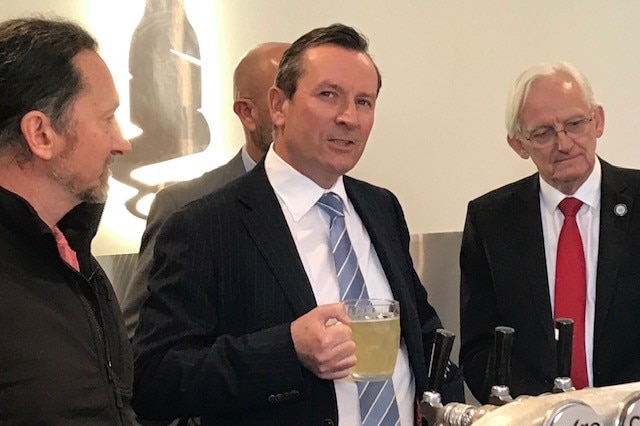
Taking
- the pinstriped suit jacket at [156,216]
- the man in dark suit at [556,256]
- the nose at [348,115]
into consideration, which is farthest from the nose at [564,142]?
the pinstriped suit jacket at [156,216]

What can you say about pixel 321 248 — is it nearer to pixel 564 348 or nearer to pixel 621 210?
pixel 564 348

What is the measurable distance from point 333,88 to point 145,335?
0.65 metres

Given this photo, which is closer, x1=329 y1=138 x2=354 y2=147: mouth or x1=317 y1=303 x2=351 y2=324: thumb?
x1=317 y1=303 x2=351 y2=324: thumb

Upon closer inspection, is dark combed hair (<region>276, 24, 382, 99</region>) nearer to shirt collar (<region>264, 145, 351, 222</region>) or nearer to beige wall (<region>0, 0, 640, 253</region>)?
shirt collar (<region>264, 145, 351, 222</region>)

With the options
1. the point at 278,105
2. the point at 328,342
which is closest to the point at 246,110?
the point at 278,105

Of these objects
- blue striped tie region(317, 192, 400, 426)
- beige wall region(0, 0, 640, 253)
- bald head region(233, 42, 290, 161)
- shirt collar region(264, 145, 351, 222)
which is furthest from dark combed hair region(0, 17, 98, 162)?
beige wall region(0, 0, 640, 253)

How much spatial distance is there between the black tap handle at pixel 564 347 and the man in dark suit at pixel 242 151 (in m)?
1.28

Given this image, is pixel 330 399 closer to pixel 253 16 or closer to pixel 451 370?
pixel 451 370

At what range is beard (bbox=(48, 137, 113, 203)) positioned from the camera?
1.34m

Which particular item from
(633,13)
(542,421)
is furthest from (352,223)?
(633,13)

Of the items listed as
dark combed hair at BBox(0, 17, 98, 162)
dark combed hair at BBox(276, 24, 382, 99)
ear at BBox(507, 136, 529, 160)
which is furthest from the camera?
ear at BBox(507, 136, 529, 160)

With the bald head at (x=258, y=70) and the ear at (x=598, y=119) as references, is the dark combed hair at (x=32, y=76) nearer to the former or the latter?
the bald head at (x=258, y=70)

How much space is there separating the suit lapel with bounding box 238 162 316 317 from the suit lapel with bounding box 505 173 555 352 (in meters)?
0.78

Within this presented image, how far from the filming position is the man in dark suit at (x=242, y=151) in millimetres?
2125
